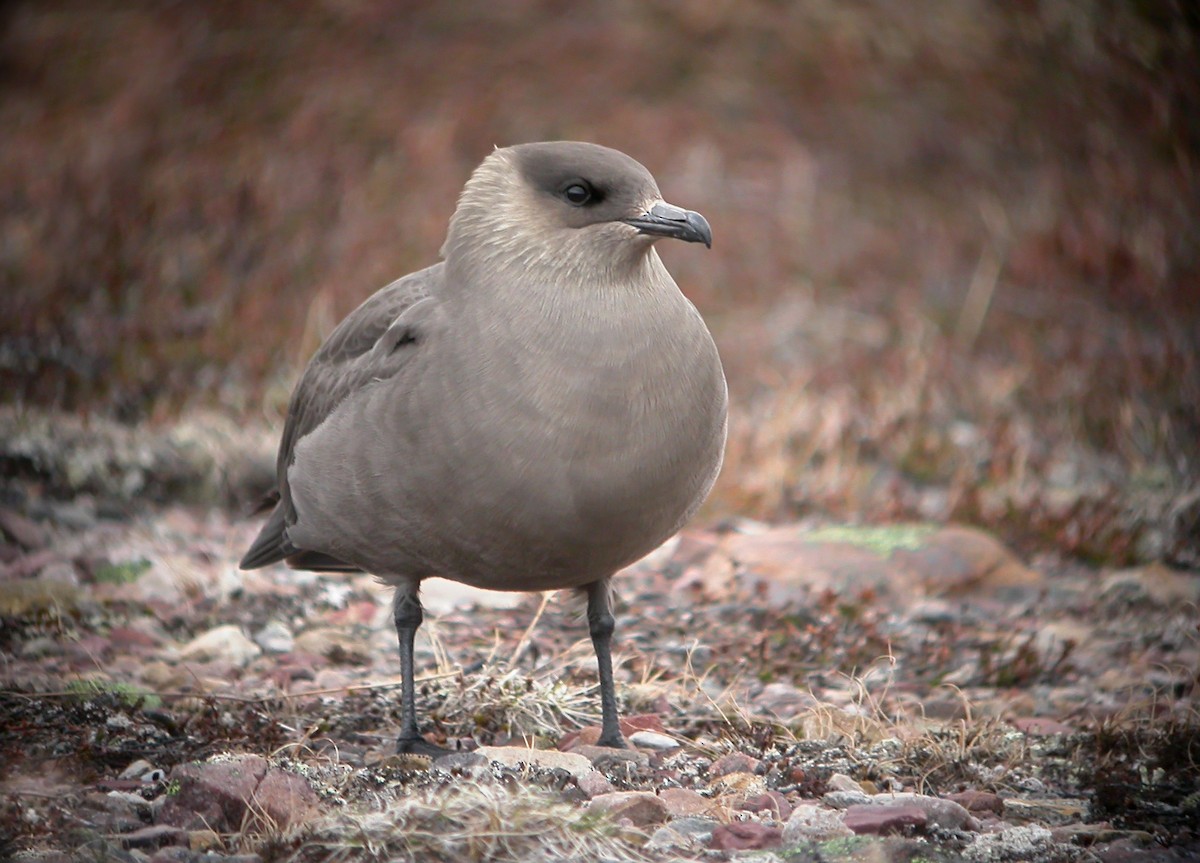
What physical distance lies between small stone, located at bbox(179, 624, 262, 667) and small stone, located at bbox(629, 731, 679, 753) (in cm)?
144

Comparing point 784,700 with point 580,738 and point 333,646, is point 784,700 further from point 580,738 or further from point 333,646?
point 333,646

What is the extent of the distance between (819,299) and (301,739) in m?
6.28

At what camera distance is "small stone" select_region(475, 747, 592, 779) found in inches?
139

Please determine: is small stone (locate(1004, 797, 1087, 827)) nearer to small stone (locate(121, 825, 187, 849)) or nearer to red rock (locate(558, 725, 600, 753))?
red rock (locate(558, 725, 600, 753))

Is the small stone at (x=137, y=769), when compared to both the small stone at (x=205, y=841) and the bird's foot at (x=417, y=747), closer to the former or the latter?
the small stone at (x=205, y=841)

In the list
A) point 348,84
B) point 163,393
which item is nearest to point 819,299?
point 348,84

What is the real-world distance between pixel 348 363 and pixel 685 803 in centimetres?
167

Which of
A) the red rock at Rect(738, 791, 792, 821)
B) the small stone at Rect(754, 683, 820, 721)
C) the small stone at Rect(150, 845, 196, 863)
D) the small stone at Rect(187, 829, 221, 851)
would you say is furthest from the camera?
the small stone at Rect(754, 683, 820, 721)

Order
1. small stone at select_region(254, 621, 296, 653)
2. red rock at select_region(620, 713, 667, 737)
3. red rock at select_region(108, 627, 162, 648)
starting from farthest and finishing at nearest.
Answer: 1. small stone at select_region(254, 621, 296, 653)
2. red rock at select_region(108, 627, 162, 648)
3. red rock at select_region(620, 713, 667, 737)

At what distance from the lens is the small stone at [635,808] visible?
3229 mm

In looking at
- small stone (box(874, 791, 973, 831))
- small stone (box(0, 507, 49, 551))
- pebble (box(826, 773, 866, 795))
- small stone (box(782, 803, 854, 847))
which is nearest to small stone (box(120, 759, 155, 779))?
small stone (box(782, 803, 854, 847))

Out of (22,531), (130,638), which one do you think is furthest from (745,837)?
(22,531)

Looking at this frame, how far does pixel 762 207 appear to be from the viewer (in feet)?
34.3

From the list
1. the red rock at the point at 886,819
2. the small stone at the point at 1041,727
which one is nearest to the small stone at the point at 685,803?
the red rock at the point at 886,819
